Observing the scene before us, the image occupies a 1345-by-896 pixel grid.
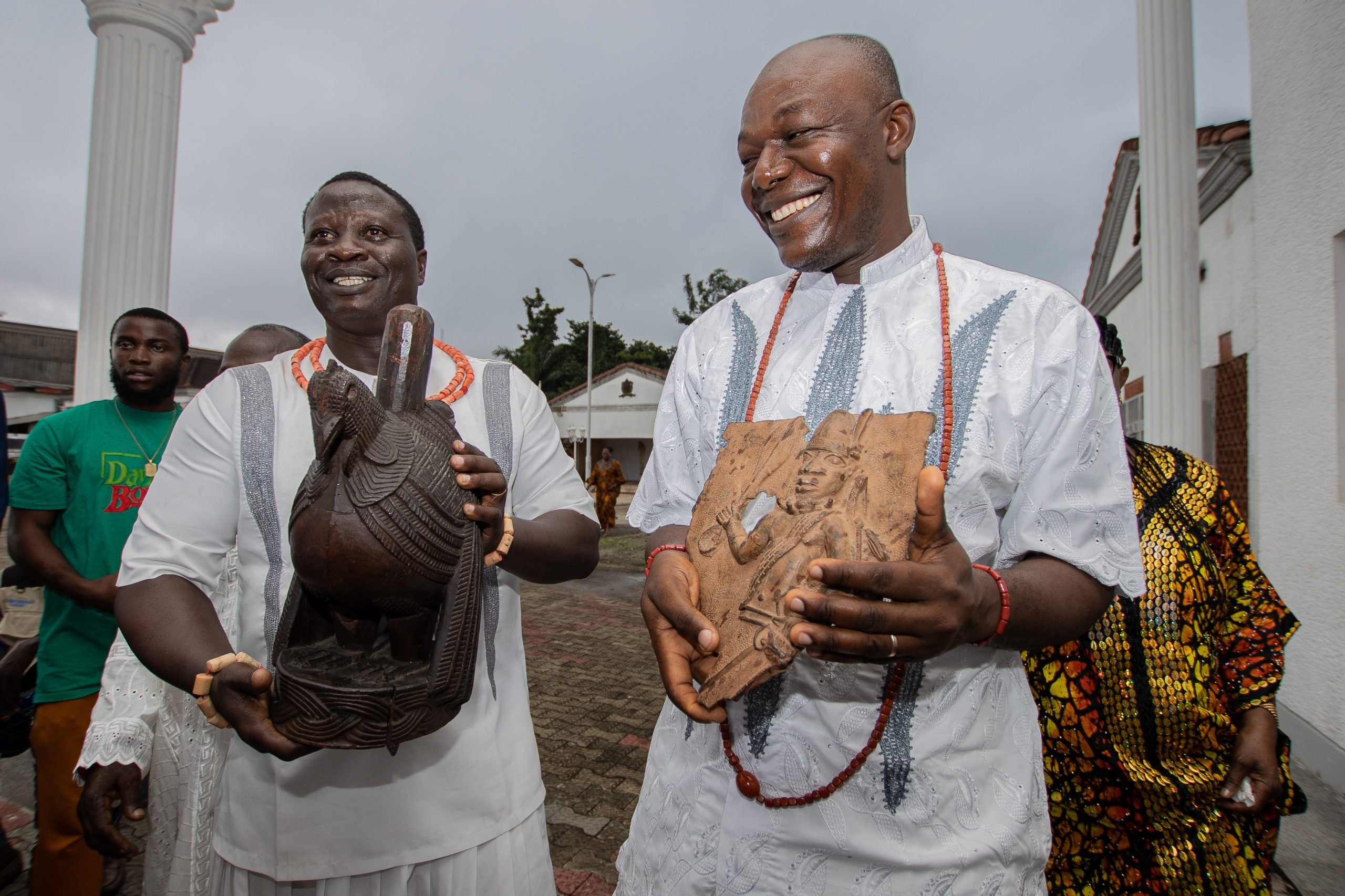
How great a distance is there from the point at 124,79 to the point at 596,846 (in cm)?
524

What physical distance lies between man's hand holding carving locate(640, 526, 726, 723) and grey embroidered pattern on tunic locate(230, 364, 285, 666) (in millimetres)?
809

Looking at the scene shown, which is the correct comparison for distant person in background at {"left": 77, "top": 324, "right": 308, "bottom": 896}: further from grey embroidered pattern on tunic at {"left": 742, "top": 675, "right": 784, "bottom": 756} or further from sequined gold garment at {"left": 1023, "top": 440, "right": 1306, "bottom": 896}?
sequined gold garment at {"left": 1023, "top": 440, "right": 1306, "bottom": 896}

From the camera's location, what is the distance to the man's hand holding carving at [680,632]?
1.09 metres

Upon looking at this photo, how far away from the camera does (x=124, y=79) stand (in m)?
4.64

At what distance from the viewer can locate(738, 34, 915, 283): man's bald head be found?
4.25 ft

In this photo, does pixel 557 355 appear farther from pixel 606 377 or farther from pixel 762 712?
pixel 762 712

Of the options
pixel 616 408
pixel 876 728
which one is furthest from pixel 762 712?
pixel 616 408

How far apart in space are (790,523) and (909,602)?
0.22 metres

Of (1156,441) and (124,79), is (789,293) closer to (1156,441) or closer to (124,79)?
(1156,441)

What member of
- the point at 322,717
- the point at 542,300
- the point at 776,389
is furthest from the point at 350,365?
the point at 542,300

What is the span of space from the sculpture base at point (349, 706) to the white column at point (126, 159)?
4.38m

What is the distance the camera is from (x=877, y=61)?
1.35 meters

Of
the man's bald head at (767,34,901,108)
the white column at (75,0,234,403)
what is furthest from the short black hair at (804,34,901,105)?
the white column at (75,0,234,403)

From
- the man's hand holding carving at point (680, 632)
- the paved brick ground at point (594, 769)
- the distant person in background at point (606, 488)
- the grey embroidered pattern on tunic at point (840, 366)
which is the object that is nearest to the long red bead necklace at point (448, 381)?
the man's hand holding carving at point (680, 632)
